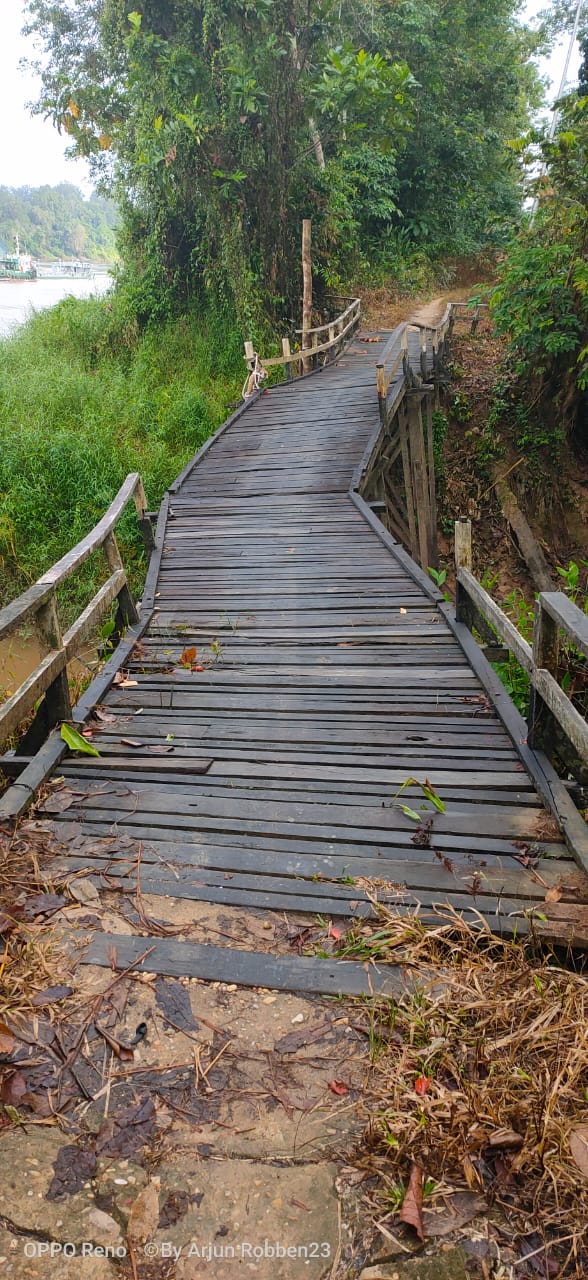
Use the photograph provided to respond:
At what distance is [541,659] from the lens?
3580mm

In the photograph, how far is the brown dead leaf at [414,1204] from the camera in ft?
5.51

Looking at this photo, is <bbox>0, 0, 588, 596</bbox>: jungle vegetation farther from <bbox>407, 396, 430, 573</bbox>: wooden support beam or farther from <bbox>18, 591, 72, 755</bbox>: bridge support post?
<bbox>18, 591, 72, 755</bbox>: bridge support post

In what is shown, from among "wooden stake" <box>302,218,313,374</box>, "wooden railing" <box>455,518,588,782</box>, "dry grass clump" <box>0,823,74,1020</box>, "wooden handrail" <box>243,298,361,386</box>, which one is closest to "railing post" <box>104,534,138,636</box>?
"dry grass clump" <box>0,823,74,1020</box>

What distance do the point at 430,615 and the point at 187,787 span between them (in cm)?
267

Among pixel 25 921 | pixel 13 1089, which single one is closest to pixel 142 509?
pixel 25 921

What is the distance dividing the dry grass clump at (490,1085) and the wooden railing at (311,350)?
38.8 ft

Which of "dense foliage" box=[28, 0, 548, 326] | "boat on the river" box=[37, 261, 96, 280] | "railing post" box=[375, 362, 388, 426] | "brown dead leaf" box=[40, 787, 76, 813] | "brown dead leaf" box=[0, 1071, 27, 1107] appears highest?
"boat on the river" box=[37, 261, 96, 280]

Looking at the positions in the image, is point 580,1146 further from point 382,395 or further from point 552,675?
point 382,395

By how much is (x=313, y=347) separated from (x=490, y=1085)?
15.3 m

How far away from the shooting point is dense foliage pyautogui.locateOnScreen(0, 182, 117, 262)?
237 feet

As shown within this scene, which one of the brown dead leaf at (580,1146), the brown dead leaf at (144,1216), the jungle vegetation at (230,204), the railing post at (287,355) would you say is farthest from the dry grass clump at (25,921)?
the railing post at (287,355)

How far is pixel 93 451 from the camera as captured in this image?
11.2m

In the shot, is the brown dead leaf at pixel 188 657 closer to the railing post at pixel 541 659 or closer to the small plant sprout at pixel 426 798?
the small plant sprout at pixel 426 798

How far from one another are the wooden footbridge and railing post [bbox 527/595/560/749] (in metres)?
0.02
